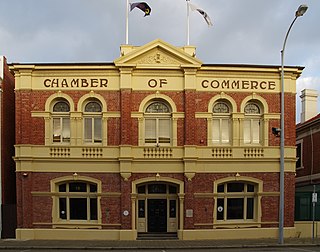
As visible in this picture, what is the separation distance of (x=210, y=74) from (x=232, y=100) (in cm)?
194

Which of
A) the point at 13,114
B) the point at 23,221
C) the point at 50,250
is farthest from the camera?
the point at 13,114

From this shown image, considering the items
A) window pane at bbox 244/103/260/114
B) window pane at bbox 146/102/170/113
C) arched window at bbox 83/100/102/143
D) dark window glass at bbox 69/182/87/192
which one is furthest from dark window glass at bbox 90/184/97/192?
window pane at bbox 244/103/260/114

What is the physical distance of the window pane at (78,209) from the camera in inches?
878

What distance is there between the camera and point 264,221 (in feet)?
72.9

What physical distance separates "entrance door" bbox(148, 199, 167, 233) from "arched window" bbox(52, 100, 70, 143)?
6110mm

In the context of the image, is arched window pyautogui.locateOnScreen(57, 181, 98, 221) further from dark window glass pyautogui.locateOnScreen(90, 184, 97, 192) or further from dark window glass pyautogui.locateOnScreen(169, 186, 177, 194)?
dark window glass pyautogui.locateOnScreen(169, 186, 177, 194)

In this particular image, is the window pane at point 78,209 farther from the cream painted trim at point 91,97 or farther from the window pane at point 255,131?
the window pane at point 255,131

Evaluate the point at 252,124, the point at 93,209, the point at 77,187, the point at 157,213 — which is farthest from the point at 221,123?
the point at 77,187

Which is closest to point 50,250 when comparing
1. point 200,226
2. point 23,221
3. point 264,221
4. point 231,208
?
point 23,221

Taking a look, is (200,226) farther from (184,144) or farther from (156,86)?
(156,86)

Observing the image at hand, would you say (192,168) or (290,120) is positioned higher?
(290,120)

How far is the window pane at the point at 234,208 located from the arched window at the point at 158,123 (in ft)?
16.4

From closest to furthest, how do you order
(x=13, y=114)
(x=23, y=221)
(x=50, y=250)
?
(x=50, y=250), (x=23, y=221), (x=13, y=114)

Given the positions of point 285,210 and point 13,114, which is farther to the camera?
point 13,114
